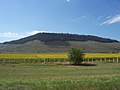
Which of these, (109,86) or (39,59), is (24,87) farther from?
(39,59)

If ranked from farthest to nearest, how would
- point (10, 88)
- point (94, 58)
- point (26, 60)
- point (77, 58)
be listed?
1. point (94, 58)
2. point (26, 60)
3. point (77, 58)
4. point (10, 88)

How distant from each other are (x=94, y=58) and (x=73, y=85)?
70.3 meters

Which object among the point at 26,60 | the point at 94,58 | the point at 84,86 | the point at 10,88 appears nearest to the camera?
the point at 10,88

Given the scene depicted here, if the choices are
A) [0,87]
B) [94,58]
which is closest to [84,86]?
[0,87]

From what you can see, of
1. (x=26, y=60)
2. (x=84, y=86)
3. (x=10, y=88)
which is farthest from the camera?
(x=26, y=60)

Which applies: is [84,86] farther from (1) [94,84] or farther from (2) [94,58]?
(2) [94,58]

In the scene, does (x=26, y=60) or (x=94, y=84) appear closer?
(x=94, y=84)

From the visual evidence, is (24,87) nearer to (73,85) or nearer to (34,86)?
(34,86)

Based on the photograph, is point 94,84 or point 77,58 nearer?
point 94,84

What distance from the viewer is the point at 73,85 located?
23.0 metres

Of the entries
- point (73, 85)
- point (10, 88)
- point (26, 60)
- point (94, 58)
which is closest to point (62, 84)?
point (73, 85)

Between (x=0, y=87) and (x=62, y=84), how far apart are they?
486 centimetres

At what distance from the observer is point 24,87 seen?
72.0 feet

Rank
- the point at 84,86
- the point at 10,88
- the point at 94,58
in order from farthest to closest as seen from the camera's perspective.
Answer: the point at 94,58 < the point at 84,86 < the point at 10,88
